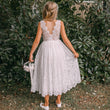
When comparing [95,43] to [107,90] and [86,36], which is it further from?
[107,90]

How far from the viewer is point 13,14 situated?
3646 mm

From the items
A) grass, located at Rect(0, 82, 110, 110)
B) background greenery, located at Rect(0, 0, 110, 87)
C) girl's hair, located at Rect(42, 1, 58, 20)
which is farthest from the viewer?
background greenery, located at Rect(0, 0, 110, 87)

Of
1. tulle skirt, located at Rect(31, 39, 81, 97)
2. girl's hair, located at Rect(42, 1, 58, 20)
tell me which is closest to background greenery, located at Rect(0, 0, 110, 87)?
tulle skirt, located at Rect(31, 39, 81, 97)

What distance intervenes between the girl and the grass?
45 cm

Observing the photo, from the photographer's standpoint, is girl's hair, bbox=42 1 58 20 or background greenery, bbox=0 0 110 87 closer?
girl's hair, bbox=42 1 58 20

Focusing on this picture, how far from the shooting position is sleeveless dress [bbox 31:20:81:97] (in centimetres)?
271

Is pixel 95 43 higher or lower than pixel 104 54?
higher

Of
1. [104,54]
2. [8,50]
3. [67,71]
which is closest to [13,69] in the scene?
[8,50]

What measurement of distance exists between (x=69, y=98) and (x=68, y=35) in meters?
1.35

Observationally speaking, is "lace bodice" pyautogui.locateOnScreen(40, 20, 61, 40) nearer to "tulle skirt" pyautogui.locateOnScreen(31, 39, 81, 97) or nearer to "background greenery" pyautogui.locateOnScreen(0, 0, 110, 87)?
"tulle skirt" pyautogui.locateOnScreen(31, 39, 81, 97)

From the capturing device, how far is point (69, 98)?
348 cm

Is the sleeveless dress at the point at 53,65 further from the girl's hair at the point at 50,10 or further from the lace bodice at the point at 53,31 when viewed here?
the girl's hair at the point at 50,10

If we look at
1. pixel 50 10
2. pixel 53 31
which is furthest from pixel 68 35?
pixel 50 10

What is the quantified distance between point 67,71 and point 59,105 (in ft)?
2.33
